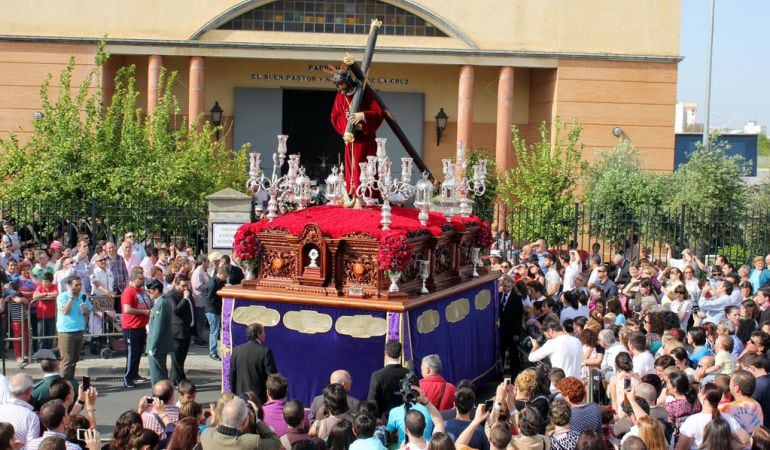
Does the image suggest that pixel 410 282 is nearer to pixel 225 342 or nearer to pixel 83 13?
pixel 225 342

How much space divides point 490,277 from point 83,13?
1954 centimetres

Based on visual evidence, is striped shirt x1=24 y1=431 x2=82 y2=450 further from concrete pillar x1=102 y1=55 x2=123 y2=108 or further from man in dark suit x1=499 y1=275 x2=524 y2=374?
concrete pillar x1=102 y1=55 x2=123 y2=108

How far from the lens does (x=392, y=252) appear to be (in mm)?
10828

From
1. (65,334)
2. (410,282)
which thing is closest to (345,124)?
(410,282)

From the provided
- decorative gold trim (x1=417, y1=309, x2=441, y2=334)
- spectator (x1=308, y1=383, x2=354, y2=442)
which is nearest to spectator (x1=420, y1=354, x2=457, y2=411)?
spectator (x1=308, y1=383, x2=354, y2=442)

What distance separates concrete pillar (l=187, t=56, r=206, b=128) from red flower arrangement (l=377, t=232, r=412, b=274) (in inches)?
793

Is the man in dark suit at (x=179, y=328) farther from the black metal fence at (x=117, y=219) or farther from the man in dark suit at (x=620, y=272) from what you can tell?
the man in dark suit at (x=620, y=272)

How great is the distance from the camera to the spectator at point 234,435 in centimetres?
705

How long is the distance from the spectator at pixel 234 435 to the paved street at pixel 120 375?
218 inches

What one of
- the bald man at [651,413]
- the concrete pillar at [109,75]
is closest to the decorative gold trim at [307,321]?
the bald man at [651,413]

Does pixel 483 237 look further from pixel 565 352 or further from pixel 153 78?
pixel 153 78

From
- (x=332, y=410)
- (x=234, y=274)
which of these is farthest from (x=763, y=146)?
(x=332, y=410)

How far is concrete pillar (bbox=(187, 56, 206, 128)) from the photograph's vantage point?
3019 centimetres

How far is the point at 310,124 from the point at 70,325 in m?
21.3
